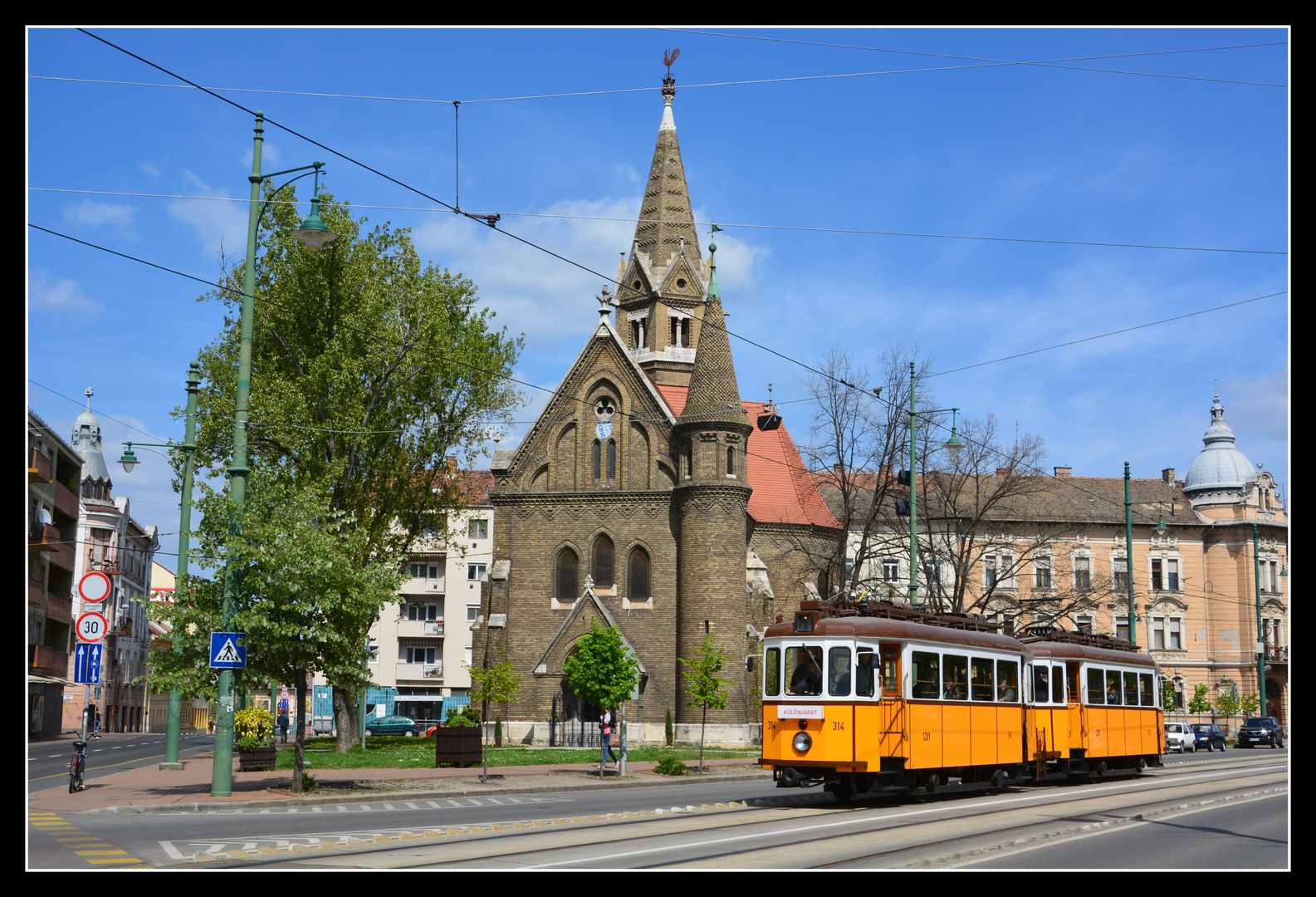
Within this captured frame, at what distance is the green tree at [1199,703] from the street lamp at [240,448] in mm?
56866

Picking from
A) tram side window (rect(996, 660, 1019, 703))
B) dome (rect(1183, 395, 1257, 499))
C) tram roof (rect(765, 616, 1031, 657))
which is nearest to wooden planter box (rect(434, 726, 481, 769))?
tram roof (rect(765, 616, 1031, 657))

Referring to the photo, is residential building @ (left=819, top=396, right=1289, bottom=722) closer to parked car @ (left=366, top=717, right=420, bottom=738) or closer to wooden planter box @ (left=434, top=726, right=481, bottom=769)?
parked car @ (left=366, top=717, right=420, bottom=738)

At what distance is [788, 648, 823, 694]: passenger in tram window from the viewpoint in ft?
60.0

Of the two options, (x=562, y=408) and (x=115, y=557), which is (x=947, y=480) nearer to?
(x=562, y=408)

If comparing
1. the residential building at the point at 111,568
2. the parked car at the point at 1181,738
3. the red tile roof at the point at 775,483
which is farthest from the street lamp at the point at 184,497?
the residential building at the point at 111,568

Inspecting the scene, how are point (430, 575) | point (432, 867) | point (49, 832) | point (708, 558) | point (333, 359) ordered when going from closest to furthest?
point (432, 867), point (49, 832), point (333, 359), point (708, 558), point (430, 575)

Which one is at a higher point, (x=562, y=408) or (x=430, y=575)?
(x=562, y=408)

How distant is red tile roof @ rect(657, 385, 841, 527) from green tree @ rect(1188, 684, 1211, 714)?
85.0ft

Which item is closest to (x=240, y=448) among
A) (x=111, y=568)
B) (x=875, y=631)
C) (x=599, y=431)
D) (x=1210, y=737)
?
(x=875, y=631)

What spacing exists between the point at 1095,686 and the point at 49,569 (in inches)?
2027

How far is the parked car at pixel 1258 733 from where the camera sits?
52688 millimetres
